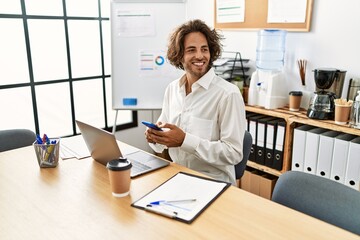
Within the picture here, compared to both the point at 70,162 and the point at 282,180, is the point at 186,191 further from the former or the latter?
the point at 70,162

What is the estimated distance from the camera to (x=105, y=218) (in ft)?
3.49

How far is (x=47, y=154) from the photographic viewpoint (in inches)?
57.4

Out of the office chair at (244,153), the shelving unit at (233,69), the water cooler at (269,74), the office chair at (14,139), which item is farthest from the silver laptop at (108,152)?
the shelving unit at (233,69)

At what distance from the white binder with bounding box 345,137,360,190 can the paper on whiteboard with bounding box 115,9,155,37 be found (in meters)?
1.79

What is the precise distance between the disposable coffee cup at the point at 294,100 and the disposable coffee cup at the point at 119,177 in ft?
5.37

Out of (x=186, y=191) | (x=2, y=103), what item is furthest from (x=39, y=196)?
(x=2, y=103)

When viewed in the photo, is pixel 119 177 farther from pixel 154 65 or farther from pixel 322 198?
pixel 154 65

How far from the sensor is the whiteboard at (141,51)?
108 inches

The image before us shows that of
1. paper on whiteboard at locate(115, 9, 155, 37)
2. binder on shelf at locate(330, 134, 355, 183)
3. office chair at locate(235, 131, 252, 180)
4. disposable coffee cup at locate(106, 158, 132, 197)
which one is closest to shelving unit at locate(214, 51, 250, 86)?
paper on whiteboard at locate(115, 9, 155, 37)

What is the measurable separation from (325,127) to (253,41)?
3.42 ft

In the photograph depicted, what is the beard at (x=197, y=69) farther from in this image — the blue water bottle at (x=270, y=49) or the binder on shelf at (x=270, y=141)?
the blue water bottle at (x=270, y=49)

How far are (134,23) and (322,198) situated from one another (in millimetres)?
2129

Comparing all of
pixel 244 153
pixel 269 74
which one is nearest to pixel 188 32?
pixel 244 153

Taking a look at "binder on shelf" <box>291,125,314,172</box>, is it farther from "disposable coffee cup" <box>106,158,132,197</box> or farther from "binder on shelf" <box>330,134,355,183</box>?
"disposable coffee cup" <box>106,158,132,197</box>
